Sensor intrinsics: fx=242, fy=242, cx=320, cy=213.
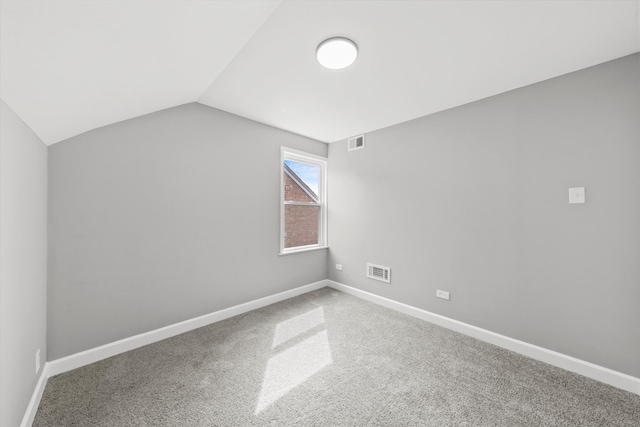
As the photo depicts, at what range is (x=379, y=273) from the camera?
337 centimetres

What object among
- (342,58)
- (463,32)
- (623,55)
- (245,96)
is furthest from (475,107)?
(245,96)

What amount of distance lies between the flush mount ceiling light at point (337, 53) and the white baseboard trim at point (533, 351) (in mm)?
2757

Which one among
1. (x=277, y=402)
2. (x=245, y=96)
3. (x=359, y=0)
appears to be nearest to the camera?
(x=359, y=0)

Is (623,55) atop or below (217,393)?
atop

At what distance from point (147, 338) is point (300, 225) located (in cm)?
228

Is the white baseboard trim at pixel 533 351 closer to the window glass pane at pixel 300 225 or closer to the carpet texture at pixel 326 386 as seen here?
the carpet texture at pixel 326 386

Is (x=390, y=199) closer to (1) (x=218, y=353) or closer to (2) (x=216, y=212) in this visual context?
(2) (x=216, y=212)

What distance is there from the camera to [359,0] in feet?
4.51

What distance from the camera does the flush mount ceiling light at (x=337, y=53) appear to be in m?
1.68

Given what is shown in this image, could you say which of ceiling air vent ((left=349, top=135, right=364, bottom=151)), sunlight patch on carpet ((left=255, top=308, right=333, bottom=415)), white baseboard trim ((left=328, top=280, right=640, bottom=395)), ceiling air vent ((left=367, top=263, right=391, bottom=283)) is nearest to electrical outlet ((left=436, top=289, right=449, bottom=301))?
white baseboard trim ((left=328, top=280, right=640, bottom=395))

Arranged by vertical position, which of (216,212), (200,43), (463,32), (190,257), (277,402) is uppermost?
(463,32)

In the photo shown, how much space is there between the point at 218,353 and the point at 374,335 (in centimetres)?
151

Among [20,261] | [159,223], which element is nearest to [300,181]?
[159,223]

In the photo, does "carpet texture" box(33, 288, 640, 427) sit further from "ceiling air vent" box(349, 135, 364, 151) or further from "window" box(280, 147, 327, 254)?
"ceiling air vent" box(349, 135, 364, 151)
